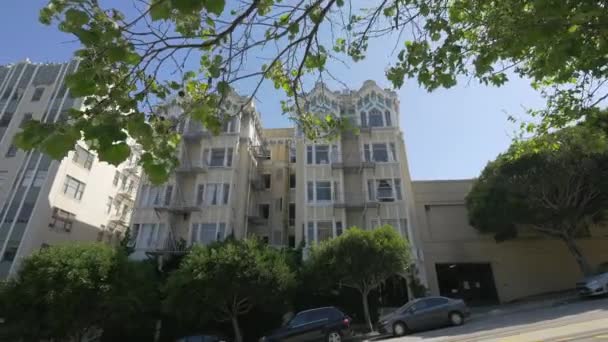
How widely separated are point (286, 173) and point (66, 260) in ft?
66.5

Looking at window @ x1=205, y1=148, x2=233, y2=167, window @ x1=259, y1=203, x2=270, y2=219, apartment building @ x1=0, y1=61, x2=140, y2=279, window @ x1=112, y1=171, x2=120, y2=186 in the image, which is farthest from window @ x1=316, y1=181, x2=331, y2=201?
window @ x1=112, y1=171, x2=120, y2=186

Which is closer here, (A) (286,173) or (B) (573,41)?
(B) (573,41)

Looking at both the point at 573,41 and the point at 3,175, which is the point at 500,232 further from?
the point at 3,175

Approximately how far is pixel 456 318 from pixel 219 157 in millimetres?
21763

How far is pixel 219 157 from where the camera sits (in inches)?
1174

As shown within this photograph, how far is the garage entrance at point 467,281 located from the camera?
1118 inches

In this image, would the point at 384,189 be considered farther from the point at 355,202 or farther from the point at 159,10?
the point at 159,10

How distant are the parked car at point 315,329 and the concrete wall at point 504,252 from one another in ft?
44.9

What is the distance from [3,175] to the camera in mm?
28406

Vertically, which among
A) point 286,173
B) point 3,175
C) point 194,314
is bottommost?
point 194,314

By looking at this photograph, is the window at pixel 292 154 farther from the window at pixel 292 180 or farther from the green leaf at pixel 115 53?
the green leaf at pixel 115 53

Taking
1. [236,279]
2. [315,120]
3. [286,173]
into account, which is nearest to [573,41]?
[315,120]

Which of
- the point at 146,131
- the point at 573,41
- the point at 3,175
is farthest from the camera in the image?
the point at 3,175

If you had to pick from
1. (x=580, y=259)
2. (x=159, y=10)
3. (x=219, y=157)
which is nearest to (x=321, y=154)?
(x=219, y=157)
